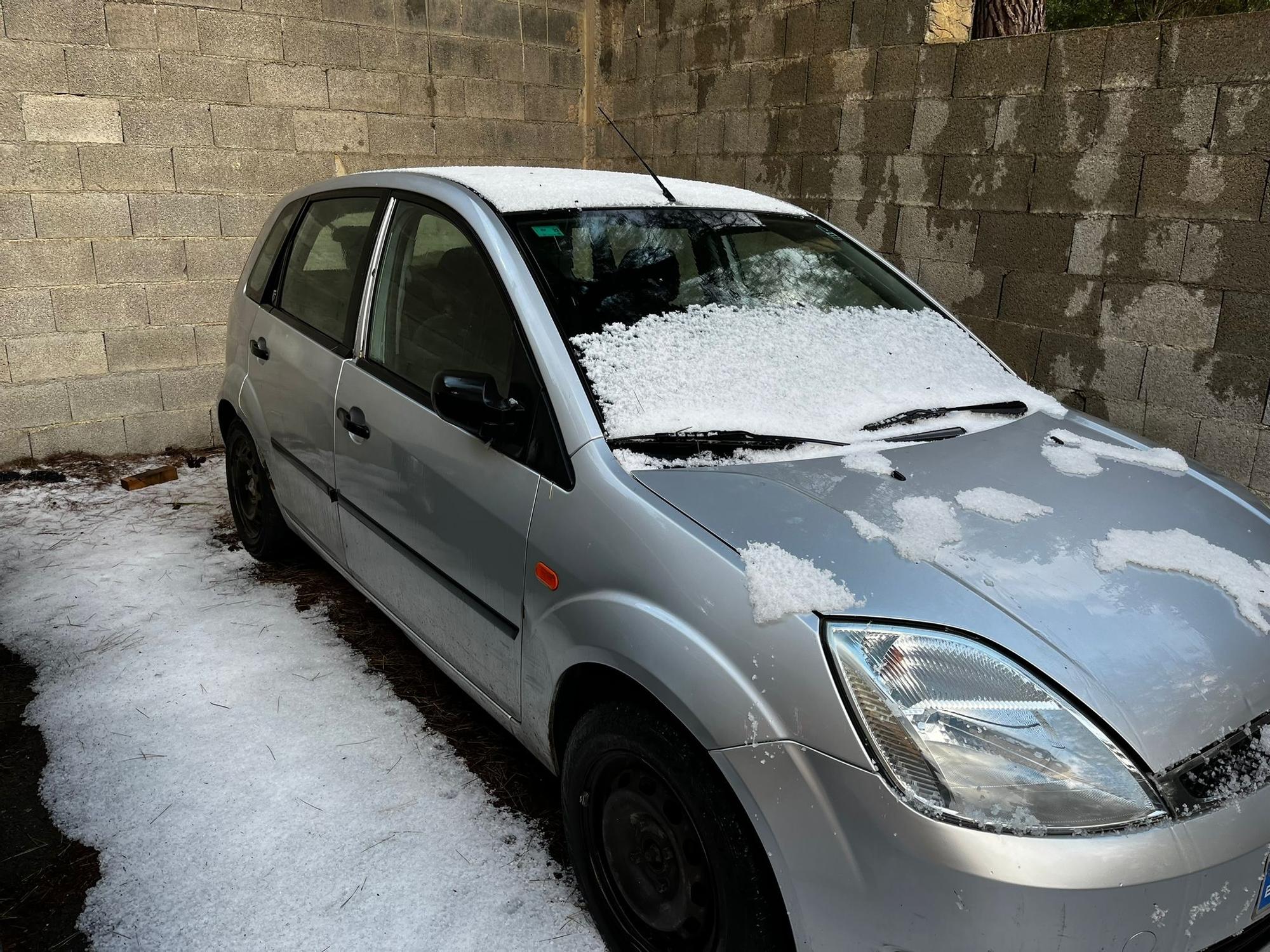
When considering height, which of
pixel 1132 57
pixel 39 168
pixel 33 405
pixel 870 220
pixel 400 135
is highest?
pixel 1132 57

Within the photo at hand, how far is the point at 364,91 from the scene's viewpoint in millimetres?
6297

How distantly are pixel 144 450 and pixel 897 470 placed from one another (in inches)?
219

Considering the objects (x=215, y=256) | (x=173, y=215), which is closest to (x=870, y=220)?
(x=215, y=256)

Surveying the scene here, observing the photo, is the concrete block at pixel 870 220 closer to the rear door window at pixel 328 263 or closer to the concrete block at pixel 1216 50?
the concrete block at pixel 1216 50

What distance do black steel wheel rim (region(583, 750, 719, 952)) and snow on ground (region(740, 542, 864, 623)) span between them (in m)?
0.44

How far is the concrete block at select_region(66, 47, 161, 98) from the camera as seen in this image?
5324 mm

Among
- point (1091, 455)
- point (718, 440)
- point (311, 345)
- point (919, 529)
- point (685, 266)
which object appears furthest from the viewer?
point (311, 345)

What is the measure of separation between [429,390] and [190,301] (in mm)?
4193

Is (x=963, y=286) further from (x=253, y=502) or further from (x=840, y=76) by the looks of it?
(x=253, y=502)

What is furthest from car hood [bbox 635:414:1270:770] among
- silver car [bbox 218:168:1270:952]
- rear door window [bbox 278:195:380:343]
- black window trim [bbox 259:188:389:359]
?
rear door window [bbox 278:195:380:343]

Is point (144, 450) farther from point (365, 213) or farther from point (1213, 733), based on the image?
point (1213, 733)

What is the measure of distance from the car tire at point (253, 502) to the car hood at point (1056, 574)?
2.56 meters

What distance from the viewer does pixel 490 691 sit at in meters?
2.43

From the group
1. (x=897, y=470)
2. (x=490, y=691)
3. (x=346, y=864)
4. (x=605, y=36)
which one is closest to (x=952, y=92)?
(x=605, y=36)
